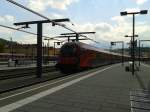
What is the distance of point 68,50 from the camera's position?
102 feet

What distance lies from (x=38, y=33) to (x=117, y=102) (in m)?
11.7

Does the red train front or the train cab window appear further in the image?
the train cab window

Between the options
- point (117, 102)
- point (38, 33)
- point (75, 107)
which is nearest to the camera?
point (75, 107)

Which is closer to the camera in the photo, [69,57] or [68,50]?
[69,57]

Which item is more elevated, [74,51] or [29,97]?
[74,51]

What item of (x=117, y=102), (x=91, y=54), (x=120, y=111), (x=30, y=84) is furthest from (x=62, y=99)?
(x=91, y=54)

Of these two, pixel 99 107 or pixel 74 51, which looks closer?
pixel 99 107

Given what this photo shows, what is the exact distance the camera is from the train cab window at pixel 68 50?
30.9 metres

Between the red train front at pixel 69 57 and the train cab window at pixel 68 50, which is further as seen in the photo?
the train cab window at pixel 68 50

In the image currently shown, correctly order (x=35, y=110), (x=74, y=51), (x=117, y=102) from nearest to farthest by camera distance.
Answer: (x=35, y=110)
(x=117, y=102)
(x=74, y=51)

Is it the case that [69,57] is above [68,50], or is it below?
below

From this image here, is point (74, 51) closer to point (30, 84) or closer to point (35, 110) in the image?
point (30, 84)

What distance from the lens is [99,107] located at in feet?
33.4

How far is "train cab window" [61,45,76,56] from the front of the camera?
1216 inches
